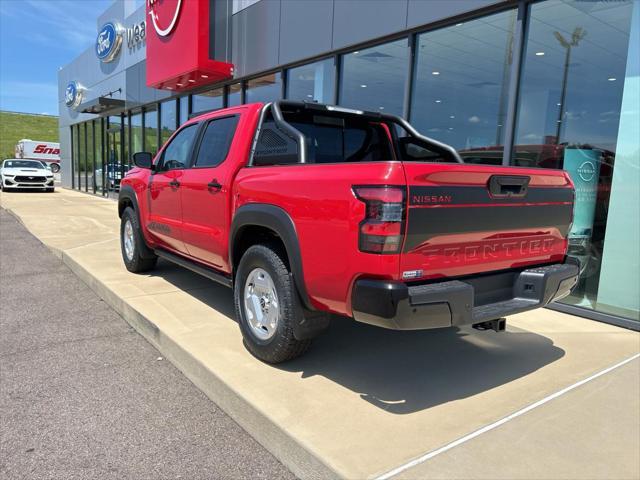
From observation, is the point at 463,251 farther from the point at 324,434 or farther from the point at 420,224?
the point at 324,434

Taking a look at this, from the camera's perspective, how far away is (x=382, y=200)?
2.44 meters

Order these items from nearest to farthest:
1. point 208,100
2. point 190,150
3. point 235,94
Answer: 1. point 190,150
2. point 235,94
3. point 208,100

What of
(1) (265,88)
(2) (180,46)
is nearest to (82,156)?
(2) (180,46)

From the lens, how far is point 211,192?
409 centimetres

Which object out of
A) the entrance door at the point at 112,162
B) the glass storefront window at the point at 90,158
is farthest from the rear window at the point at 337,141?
the glass storefront window at the point at 90,158

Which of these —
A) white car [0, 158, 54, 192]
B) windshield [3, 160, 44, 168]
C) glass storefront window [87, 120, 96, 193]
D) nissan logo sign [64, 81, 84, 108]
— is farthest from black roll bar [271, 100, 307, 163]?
windshield [3, 160, 44, 168]

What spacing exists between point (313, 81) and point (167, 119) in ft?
24.9

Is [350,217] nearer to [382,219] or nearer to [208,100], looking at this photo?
[382,219]

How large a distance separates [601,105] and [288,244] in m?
4.07

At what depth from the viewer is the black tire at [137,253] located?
19.1ft

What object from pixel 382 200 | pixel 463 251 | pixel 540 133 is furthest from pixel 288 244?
pixel 540 133

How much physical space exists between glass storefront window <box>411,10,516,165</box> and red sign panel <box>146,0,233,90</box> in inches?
213

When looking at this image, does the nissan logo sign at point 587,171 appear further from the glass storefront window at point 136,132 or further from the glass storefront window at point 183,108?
the glass storefront window at point 136,132

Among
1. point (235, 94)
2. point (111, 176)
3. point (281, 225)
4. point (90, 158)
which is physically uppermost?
point (235, 94)
